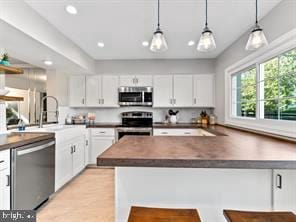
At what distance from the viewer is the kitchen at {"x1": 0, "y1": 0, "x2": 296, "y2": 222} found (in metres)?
1.55

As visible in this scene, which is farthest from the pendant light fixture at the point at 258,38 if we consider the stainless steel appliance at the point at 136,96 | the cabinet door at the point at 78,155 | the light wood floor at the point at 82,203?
the cabinet door at the point at 78,155

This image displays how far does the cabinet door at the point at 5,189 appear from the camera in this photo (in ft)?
6.15

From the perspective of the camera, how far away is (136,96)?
462 centimetres

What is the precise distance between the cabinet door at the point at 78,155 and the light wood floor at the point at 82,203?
0.21 m

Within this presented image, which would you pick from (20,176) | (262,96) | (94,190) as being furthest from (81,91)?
(262,96)

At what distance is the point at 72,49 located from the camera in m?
3.53

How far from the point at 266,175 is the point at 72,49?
3294mm

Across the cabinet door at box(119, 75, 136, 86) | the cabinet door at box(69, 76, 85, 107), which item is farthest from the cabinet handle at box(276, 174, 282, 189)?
the cabinet door at box(69, 76, 85, 107)

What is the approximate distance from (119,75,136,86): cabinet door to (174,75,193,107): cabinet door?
936mm

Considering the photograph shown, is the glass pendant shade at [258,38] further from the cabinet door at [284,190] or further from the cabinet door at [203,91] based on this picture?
the cabinet door at [203,91]

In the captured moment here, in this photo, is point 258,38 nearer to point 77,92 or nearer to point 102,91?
point 102,91

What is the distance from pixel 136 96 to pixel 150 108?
533mm

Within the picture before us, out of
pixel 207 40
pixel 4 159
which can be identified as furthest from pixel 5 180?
pixel 207 40

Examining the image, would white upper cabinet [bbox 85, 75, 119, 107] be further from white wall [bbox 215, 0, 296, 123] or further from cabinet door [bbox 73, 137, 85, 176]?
white wall [bbox 215, 0, 296, 123]
